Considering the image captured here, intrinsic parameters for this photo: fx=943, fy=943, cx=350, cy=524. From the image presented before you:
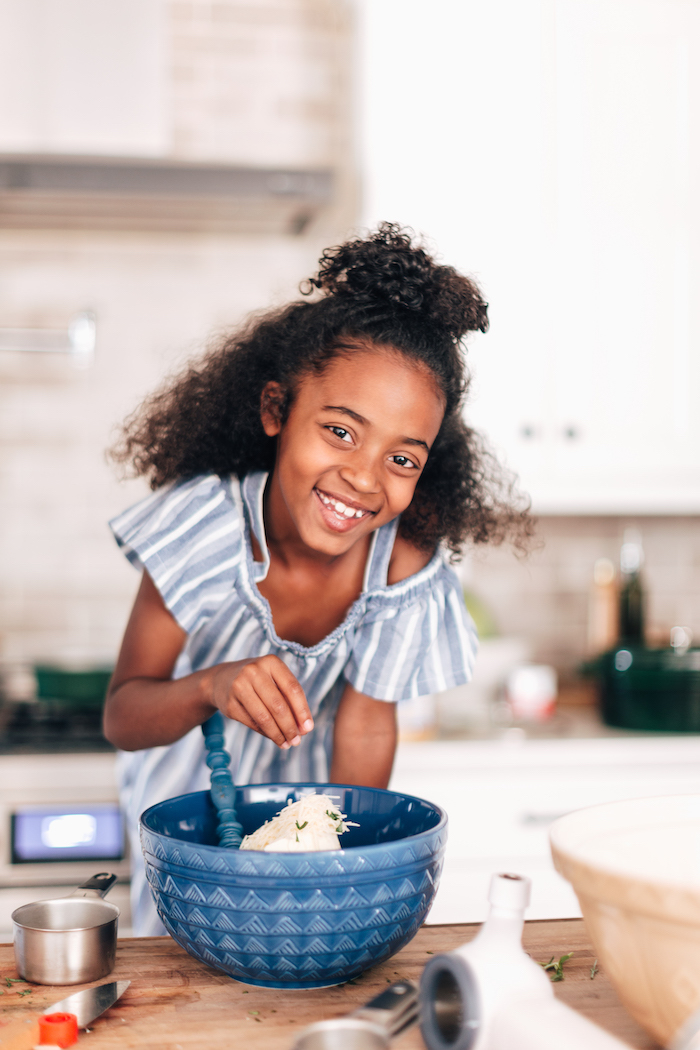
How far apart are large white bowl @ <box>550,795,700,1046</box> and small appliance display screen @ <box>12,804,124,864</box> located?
1227mm

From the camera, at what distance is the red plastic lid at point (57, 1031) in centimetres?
56

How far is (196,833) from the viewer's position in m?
0.79

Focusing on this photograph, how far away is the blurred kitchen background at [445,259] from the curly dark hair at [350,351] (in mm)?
468

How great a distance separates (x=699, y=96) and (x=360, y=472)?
5.06 ft

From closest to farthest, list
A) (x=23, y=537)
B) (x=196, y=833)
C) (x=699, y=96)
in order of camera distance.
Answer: (x=196, y=833) → (x=699, y=96) → (x=23, y=537)

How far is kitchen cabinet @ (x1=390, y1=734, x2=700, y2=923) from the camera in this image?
1.74 m

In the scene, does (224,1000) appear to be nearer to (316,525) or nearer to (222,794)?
(222,794)

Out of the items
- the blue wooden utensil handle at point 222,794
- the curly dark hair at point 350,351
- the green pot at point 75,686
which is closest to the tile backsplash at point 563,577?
the green pot at point 75,686

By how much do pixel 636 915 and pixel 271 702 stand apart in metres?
0.35

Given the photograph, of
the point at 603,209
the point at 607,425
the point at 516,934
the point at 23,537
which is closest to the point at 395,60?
the point at 603,209

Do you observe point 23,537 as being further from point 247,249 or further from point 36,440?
point 247,249

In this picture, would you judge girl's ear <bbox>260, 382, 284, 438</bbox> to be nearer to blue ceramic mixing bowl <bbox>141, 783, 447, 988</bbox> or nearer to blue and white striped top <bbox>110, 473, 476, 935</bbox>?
blue and white striped top <bbox>110, 473, 476, 935</bbox>

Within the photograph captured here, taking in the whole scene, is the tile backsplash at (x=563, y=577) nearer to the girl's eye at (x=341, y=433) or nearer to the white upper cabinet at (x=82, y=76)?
the white upper cabinet at (x=82, y=76)

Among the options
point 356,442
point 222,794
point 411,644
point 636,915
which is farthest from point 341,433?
point 636,915
